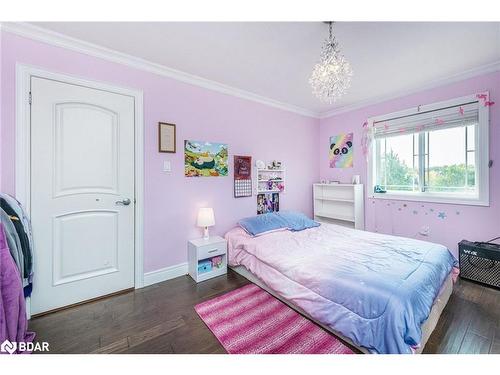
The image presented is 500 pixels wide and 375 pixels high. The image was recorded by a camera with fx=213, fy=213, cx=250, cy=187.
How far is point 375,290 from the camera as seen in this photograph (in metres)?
1.38

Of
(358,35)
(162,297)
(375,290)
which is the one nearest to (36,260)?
(162,297)

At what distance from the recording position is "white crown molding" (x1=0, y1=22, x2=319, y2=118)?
1732 millimetres

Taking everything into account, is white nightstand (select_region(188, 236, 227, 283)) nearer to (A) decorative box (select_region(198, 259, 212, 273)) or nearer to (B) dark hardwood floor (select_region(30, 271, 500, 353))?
(A) decorative box (select_region(198, 259, 212, 273))

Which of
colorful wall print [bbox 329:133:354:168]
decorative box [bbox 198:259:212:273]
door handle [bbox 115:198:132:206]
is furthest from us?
colorful wall print [bbox 329:133:354:168]

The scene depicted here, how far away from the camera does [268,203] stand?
3.44m

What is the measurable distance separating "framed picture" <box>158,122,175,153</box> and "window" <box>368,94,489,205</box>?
2998 mm

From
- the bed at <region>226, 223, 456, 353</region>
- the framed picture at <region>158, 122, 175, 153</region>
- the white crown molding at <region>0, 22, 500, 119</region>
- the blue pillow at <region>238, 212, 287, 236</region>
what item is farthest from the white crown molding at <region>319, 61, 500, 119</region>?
the framed picture at <region>158, 122, 175, 153</region>

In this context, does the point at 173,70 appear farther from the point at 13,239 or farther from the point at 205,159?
the point at 13,239

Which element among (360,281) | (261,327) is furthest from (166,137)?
(360,281)

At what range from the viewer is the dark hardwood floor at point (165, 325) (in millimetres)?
1460

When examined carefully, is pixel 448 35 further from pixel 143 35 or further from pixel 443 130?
pixel 143 35

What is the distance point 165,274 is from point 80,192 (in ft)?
4.04

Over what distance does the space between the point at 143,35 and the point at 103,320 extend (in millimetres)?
2444

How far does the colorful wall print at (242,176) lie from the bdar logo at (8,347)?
7.51ft
